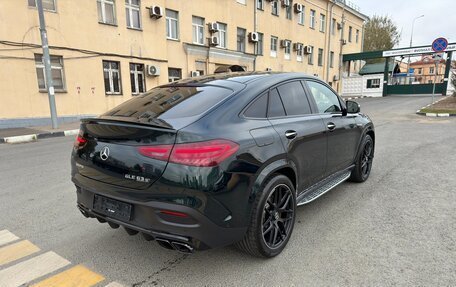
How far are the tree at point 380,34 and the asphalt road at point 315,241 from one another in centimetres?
4940

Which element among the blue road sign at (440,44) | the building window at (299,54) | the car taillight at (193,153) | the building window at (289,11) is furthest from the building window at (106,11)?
the building window at (299,54)

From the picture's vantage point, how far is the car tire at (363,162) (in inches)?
179

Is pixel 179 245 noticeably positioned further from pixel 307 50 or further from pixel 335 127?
pixel 307 50

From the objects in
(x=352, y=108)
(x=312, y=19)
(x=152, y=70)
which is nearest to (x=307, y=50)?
(x=312, y=19)

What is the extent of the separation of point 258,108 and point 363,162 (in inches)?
111

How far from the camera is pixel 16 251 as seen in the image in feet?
9.53

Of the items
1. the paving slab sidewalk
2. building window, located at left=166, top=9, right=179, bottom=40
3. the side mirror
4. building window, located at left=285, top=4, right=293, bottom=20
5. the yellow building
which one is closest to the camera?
the side mirror

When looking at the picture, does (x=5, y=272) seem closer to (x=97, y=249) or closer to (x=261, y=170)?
(x=97, y=249)

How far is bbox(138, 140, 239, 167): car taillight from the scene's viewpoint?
216cm

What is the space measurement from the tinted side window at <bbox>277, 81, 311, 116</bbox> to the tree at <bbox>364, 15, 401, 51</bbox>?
168 feet

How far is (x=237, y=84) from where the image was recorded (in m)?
2.88

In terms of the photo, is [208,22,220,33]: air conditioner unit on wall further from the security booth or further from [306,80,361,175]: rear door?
the security booth

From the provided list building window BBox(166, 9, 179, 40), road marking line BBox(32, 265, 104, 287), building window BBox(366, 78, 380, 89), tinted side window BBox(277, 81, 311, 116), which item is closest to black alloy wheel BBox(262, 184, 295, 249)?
tinted side window BBox(277, 81, 311, 116)

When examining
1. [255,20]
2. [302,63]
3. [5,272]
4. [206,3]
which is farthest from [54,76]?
[302,63]
